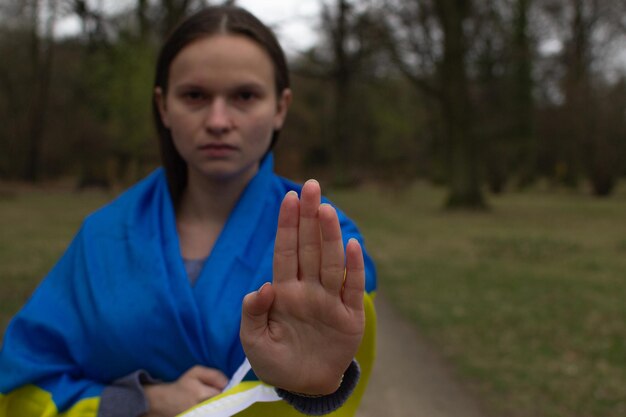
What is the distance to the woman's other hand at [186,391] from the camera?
4.34 ft

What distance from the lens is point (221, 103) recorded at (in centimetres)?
148

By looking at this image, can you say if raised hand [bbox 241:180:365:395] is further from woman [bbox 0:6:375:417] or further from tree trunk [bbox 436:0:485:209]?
tree trunk [bbox 436:0:485:209]

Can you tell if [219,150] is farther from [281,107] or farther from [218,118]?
[281,107]

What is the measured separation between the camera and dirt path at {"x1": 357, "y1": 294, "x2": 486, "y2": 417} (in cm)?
389

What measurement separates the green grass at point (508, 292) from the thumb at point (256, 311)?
317cm

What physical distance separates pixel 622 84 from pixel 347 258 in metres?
28.4

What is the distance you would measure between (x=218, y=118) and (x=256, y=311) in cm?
55

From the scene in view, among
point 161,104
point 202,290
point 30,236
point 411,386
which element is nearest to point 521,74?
point 30,236

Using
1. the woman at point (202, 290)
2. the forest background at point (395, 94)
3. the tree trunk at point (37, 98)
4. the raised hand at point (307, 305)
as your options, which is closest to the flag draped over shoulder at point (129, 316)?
the woman at point (202, 290)

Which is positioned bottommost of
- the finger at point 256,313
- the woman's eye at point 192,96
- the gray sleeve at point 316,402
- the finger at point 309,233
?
the gray sleeve at point 316,402

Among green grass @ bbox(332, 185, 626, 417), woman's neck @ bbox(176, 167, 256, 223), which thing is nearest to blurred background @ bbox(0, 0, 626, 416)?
green grass @ bbox(332, 185, 626, 417)

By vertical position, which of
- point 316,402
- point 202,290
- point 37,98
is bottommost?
point 37,98

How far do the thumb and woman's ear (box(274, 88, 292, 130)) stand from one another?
2.15ft

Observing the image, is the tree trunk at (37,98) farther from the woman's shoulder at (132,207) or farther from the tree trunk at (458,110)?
the woman's shoulder at (132,207)
